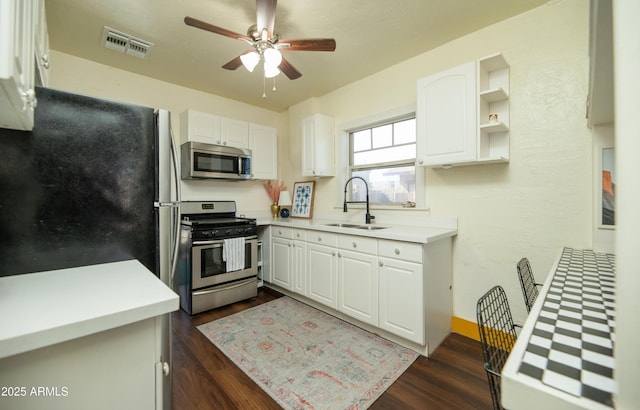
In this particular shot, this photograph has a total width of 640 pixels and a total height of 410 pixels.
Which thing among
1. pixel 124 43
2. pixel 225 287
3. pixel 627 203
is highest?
pixel 124 43

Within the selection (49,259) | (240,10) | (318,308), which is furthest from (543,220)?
(49,259)

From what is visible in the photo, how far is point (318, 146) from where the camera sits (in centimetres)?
331

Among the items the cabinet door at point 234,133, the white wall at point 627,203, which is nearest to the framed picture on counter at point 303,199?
the cabinet door at point 234,133

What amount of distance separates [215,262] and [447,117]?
2.63 metres

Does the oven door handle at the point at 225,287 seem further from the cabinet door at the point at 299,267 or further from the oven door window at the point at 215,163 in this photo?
the oven door window at the point at 215,163

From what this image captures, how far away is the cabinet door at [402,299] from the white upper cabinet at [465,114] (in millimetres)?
908

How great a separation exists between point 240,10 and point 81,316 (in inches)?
85.4

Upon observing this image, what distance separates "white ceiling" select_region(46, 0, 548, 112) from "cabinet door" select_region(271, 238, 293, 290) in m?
1.95

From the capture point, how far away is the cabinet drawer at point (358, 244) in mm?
2277

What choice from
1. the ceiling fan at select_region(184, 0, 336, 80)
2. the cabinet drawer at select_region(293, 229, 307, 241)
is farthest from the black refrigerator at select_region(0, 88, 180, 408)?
the cabinet drawer at select_region(293, 229, 307, 241)

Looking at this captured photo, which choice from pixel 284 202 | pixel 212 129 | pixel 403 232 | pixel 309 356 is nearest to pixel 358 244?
pixel 403 232

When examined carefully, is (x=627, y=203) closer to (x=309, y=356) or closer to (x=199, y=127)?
(x=309, y=356)

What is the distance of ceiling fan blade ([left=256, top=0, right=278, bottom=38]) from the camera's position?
160 centimetres

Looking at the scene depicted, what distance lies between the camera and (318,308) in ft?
9.36
